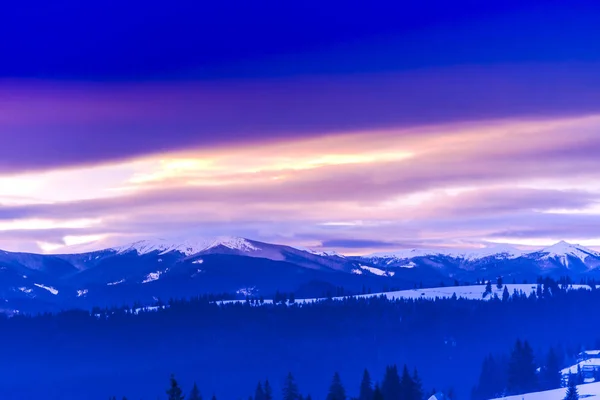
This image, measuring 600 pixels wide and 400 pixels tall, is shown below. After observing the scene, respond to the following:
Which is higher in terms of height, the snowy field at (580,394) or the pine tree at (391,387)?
the pine tree at (391,387)

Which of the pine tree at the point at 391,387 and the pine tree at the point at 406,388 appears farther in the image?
the pine tree at the point at 406,388

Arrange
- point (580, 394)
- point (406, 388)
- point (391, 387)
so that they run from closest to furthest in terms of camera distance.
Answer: point (391, 387), point (580, 394), point (406, 388)

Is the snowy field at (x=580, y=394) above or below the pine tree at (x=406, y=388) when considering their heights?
below

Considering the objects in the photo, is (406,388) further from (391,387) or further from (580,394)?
(580,394)

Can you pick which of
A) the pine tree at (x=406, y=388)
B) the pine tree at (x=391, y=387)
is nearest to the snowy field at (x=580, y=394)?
the pine tree at (x=406, y=388)

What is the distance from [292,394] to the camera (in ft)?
532

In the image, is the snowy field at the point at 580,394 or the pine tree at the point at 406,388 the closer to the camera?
the snowy field at the point at 580,394

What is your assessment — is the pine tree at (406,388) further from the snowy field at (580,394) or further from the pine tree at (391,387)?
the snowy field at (580,394)

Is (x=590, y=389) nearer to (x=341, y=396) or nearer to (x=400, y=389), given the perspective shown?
(x=400, y=389)

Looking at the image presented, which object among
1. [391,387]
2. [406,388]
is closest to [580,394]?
[406,388]

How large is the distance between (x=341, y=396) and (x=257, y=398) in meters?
29.0

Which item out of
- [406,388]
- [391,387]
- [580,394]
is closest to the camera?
[391,387]

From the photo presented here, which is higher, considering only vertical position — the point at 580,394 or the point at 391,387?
the point at 391,387

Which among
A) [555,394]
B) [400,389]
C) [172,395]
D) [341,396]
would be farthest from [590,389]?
[172,395]
